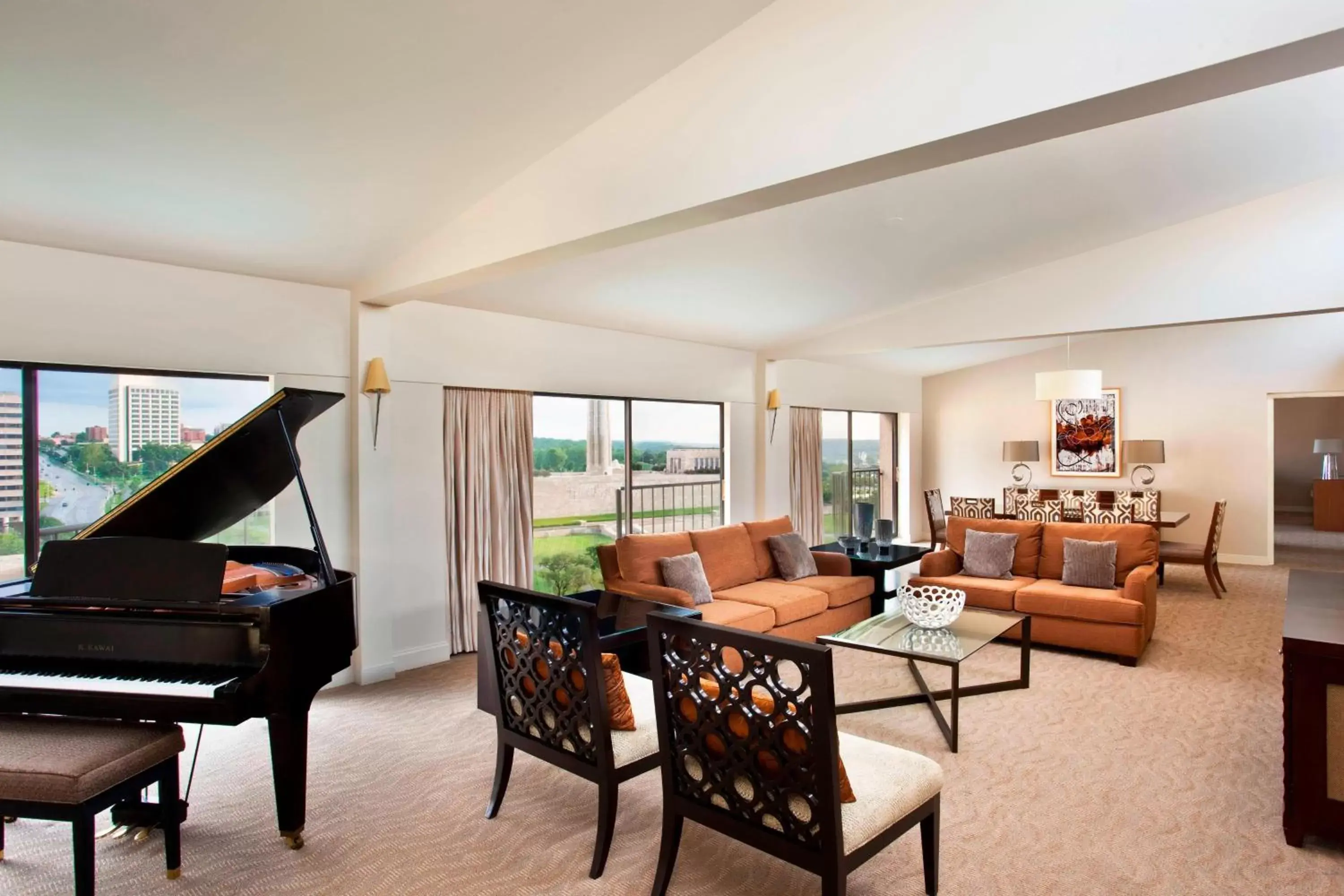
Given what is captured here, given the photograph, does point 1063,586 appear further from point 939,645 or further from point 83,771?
point 83,771

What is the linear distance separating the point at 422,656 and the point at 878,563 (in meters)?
3.66

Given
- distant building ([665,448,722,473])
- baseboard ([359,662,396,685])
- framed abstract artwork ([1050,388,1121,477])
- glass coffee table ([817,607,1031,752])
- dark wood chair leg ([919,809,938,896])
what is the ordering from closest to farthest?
dark wood chair leg ([919,809,938,896]), glass coffee table ([817,607,1031,752]), baseboard ([359,662,396,685]), distant building ([665,448,722,473]), framed abstract artwork ([1050,388,1121,477])

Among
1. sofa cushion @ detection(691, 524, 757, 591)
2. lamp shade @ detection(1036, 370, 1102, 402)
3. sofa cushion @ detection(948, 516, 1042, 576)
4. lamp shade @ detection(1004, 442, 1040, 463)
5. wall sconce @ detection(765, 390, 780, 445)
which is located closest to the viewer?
sofa cushion @ detection(691, 524, 757, 591)

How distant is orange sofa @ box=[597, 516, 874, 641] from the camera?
503cm

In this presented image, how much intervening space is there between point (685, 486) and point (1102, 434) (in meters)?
6.11

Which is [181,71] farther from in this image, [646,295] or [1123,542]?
[1123,542]

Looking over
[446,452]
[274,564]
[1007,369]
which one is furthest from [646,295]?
[1007,369]

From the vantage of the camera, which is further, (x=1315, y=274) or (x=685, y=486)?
(x=685, y=486)

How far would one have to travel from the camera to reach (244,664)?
8.66 ft

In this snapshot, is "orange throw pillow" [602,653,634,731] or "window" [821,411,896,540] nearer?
"orange throw pillow" [602,653,634,731]

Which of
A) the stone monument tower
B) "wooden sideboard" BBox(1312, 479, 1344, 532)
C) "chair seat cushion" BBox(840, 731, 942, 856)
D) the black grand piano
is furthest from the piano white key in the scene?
"wooden sideboard" BBox(1312, 479, 1344, 532)

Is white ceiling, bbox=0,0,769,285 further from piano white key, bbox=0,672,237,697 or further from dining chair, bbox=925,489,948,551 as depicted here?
dining chair, bbox=925,489,948,551

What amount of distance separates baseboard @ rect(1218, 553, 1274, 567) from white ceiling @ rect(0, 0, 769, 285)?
31.2ft

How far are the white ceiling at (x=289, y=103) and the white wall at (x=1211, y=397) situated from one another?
28.7 feet
